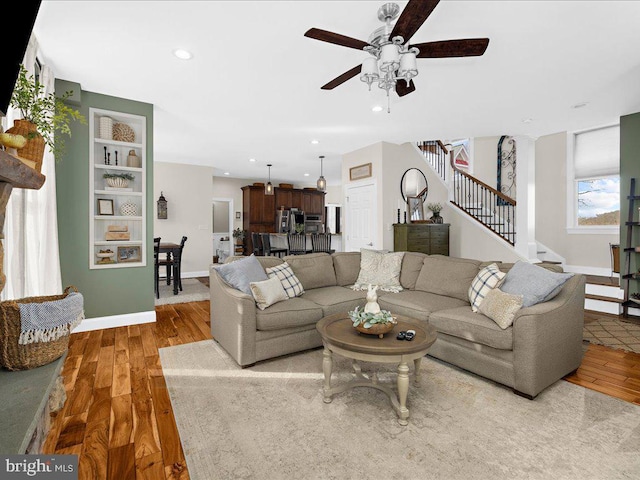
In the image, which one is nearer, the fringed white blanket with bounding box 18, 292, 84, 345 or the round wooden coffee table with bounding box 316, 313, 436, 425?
the fringed white blanket with bounding box 18, 292, 84, 345

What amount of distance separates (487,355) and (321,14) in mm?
2828

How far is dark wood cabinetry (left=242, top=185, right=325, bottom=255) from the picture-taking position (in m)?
9.37

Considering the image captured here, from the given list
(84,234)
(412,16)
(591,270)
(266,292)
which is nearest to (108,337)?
(84,234)

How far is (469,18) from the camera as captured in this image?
7.77ft

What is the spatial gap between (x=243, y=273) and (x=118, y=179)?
86.7 inches

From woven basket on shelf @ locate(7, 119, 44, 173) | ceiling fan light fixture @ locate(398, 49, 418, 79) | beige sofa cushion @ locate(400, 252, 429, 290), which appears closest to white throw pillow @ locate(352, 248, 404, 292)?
beige sofa cushion @ locate(400, 252, 429, 290)

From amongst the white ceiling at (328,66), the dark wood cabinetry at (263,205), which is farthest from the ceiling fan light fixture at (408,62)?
the dark wood cabinetry at (263,205)

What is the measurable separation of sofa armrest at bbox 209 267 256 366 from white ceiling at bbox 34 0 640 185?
2112mm

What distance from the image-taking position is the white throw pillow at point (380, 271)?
379 centimetres

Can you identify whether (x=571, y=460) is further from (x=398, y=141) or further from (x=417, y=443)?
(x=398, y=141)

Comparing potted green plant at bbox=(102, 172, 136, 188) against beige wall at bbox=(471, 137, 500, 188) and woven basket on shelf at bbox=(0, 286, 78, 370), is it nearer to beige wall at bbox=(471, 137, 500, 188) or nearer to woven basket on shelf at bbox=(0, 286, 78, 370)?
woven basket on shelf at bbox=(0, 286, 78, 370)

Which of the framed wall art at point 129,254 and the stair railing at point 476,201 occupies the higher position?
the stair railing at point 476,201

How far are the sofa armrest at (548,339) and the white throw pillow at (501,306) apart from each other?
52mm

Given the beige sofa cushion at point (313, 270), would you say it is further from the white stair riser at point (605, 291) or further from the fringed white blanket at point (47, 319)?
the white stair riser at point (605, 291)
